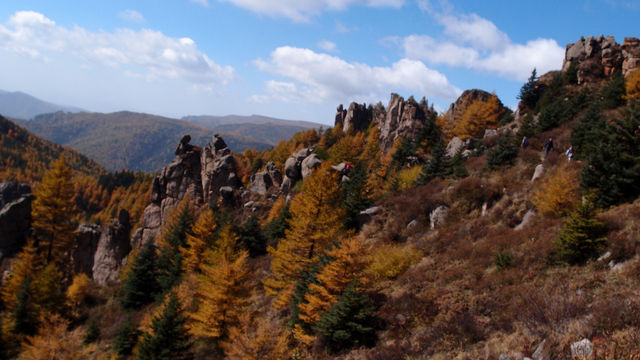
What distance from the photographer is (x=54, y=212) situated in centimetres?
4069

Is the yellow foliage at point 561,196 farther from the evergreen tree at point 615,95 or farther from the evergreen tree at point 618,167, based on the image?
the evergreen tree at point 615,95

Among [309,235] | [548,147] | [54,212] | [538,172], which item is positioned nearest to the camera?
[309,235]

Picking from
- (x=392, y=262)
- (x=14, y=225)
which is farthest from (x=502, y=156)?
(x=14, y=225)

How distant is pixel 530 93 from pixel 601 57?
10.1 m

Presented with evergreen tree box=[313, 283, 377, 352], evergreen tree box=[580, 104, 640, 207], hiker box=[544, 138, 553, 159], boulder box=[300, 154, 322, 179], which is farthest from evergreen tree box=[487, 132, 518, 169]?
boulder box=[300, 154, 322, 179]

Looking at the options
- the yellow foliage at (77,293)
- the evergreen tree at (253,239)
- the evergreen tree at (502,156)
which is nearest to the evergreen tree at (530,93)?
the evergreen tree at (502,156)

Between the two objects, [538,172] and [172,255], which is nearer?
[538,172]

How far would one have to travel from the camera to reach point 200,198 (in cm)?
5775

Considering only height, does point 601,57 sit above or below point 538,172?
above

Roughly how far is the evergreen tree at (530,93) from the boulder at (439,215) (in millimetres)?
39555

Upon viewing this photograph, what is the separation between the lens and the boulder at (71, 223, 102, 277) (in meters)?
44.3

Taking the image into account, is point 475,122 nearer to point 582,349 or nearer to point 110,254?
point 582,349

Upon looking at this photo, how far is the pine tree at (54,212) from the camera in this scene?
40500mm

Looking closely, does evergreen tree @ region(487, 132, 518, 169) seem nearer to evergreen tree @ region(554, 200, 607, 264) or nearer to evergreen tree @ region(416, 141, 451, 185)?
evergreen tree @ region(416, 141, 451, 185)
